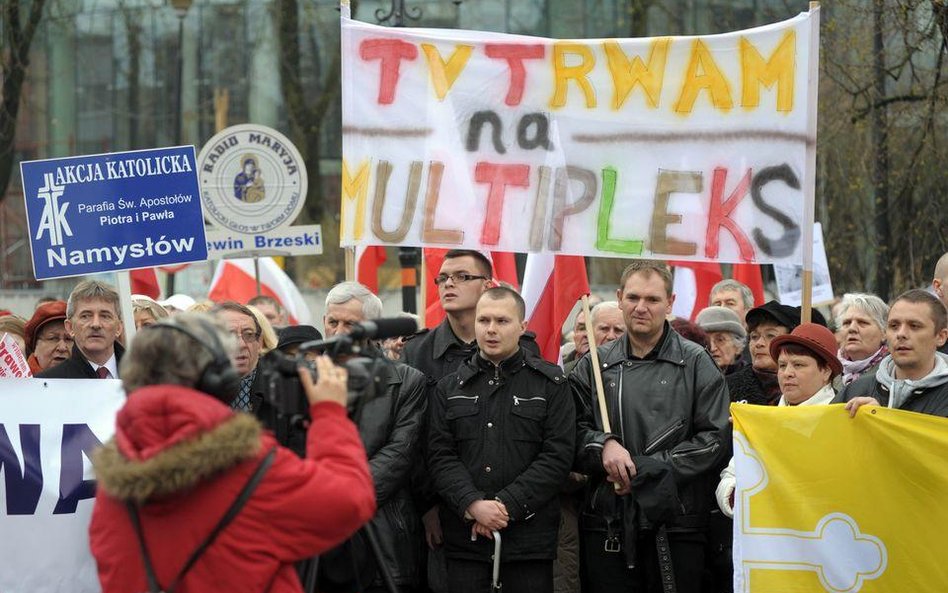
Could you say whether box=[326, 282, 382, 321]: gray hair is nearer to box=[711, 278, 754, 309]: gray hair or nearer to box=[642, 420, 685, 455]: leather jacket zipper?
box=[642, 420, 685, 455]: leather jacket zipper

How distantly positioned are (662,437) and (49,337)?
3.34 metres

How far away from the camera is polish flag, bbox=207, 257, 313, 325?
13625mm

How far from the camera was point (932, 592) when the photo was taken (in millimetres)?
5562

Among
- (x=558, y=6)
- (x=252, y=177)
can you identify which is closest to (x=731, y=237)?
(x=252, y=177)

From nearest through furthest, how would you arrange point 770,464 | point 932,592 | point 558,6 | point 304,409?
point 304,409 → point 932,592 → point 770,464 → point 558,6

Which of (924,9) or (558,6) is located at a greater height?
(558,6)

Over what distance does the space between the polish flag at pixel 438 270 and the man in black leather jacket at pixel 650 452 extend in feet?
9.83

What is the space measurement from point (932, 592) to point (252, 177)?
7.17 meters

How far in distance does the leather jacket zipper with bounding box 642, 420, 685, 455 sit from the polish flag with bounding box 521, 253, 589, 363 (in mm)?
1365

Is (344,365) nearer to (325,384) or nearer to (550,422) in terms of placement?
(325,384)

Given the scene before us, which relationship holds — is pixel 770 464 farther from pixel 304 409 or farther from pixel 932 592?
pixel 304 409

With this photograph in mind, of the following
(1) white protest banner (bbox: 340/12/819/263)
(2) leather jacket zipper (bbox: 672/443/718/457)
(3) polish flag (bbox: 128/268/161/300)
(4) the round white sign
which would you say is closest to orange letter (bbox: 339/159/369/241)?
(1) white protest banner (bbox: 340/12/819/263)

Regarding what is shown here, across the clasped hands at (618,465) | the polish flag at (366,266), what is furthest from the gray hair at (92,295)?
the polish flag at (366,266)

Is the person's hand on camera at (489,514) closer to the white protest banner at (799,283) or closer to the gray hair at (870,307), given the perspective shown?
the gray hair at (870,307)
